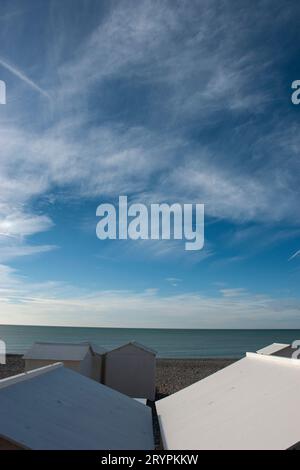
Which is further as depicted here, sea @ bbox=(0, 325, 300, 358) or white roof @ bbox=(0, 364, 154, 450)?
sea @ bbox=(0, 325, 300, 358)

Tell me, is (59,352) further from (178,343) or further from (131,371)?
(178,343)

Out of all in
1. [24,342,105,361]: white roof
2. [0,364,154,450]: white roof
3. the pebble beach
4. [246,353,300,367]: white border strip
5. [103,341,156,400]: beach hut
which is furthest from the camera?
the pebble beach

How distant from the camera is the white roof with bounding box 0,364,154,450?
8489 millimetres

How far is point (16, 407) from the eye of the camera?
30.9ft

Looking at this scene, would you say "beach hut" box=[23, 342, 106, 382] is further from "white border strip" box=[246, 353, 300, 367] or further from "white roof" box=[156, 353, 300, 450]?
"white border strip" box=[246, 353, 300, 367]

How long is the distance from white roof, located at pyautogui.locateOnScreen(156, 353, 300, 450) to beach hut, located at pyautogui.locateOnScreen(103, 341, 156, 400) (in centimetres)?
991

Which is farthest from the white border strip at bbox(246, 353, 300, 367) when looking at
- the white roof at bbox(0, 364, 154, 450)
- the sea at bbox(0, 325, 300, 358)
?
the sea at bbox(0, 325, 300, 358)

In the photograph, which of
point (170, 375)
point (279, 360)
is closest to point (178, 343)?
point (170, 375)

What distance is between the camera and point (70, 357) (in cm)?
2402

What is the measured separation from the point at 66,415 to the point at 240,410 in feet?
14.2

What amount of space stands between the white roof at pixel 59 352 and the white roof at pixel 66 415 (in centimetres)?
953

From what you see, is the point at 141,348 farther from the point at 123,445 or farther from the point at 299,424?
the point at 299,424
